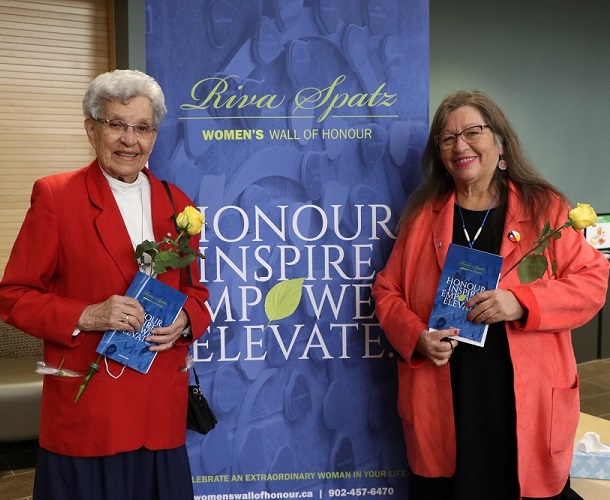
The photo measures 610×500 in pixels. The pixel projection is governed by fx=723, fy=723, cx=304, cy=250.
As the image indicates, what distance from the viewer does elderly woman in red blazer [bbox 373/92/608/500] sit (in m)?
2.00

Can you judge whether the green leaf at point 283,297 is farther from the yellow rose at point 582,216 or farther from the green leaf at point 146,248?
the yellow rose at point 582,216

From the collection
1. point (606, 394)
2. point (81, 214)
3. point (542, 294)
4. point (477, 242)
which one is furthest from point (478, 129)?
point (606, 394)

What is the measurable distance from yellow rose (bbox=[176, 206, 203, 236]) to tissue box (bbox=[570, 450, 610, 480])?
154cm

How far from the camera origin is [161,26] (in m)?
2.29

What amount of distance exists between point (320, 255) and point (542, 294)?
75cm

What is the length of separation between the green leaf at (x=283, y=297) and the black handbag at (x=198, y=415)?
1.25ft

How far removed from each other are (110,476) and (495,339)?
111 centimetres

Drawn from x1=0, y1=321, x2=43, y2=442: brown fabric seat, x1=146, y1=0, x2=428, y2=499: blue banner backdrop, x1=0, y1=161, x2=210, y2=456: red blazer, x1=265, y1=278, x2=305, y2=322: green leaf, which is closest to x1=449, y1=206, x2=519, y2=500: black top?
x1=146, y1=0, x2=428, y2=499: blue banner backdrop

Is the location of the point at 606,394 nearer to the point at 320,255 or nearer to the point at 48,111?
the point at 320,255

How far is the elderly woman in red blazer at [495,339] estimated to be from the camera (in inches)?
78.6

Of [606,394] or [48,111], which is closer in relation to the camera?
[48,111]

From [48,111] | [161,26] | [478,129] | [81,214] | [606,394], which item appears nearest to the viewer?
[81,214]

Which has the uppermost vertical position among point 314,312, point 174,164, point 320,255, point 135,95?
point 135,95

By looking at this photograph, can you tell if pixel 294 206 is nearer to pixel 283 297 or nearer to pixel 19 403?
pixel 283 297
